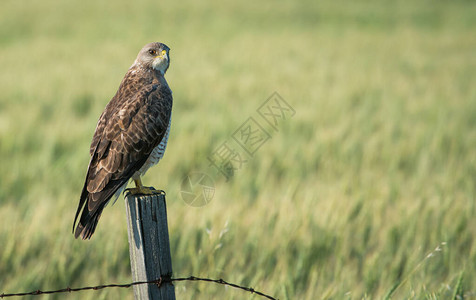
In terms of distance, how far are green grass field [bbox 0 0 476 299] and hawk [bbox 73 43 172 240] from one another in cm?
75

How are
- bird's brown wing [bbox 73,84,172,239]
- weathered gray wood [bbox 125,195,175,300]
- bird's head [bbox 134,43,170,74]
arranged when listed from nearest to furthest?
weathered gray wood [bbox 125,195,175,300]
bird's brown wing [bbox 73,84,172,239]
bird's head [bbox 134,43,170,74]

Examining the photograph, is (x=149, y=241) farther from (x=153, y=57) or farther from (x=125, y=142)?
(x=153, y=57)

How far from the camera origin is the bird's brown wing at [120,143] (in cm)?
217

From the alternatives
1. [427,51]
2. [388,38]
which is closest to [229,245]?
[427,51]

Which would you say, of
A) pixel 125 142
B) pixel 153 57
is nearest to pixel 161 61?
pixel 153 57

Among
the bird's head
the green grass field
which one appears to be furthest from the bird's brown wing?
the green grass field

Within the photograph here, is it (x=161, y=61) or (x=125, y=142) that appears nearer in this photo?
(x=125, y=142)

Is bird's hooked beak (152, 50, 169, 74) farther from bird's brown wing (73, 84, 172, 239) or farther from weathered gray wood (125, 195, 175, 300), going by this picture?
weathered gray wood (125, 195, 175, 300)

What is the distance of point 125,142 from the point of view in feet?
7.79

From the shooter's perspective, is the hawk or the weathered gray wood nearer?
the weathered gray wood

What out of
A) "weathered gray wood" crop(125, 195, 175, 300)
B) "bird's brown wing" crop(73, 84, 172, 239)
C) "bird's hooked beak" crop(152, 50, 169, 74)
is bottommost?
"weathered gray wood" crop(125, 195, 175, 300)

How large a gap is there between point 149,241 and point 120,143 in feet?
2.05

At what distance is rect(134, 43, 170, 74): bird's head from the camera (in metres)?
2.88

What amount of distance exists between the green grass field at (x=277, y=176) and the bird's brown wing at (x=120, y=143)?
2.55 feet
